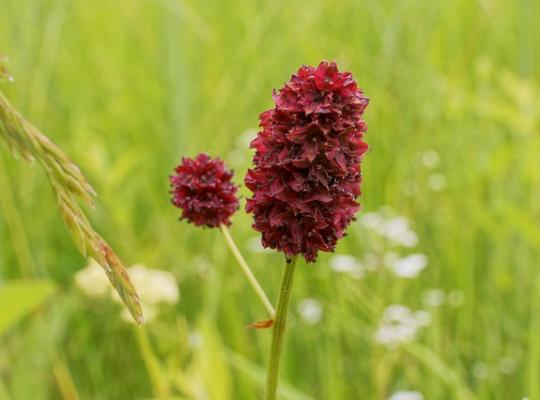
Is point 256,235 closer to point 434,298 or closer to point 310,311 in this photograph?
point 310,311

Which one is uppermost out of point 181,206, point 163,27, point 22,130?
point 163,27

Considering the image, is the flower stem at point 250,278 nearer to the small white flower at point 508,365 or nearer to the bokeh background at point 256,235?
the bokeh background at point 256,235

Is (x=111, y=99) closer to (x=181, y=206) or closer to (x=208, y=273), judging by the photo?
(x=208, y=273)

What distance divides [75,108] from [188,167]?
286 centimetres

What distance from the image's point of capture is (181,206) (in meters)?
1.18

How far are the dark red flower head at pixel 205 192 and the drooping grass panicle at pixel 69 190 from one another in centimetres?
38

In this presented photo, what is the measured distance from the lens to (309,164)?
2.78ft

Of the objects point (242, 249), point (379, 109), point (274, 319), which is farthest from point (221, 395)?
point (379, 109)

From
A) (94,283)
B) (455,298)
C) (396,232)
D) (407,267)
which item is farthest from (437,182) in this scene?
(94,283)

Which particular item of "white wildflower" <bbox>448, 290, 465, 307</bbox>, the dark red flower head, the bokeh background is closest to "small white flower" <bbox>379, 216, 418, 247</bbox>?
the bokeh background

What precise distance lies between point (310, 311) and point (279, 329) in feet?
6.07

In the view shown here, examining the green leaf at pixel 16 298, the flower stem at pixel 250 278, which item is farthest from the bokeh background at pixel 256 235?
the flower stem at pixel 250 278

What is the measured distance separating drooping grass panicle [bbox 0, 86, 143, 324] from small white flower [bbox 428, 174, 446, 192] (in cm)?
258

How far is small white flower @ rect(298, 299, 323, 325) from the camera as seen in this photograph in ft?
8.86
